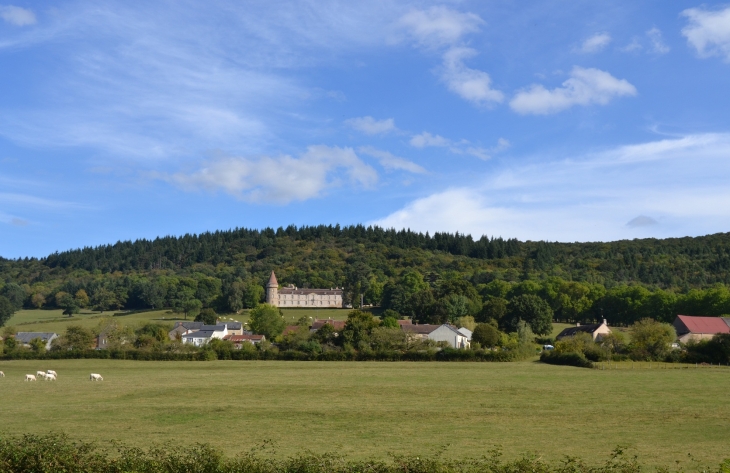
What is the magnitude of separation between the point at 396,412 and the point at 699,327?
86953 millimetres

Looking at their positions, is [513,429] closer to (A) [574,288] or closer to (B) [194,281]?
(A) [574,288]

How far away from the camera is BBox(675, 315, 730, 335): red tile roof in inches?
3866

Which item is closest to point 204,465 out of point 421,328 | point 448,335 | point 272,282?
point 448,335

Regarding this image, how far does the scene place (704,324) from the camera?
99688mm

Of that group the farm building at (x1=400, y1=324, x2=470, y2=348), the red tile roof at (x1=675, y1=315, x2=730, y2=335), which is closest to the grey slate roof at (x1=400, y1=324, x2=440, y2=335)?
the farm building at (x1=400, y1=324, x2=470, y2=348)

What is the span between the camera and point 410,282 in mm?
156000

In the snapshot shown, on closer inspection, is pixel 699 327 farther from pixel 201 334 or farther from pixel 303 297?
pixel 303 297

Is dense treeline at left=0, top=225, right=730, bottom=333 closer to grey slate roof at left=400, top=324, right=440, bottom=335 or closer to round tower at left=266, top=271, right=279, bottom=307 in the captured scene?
round tower at left=266, top=271, right=279, bottom=307

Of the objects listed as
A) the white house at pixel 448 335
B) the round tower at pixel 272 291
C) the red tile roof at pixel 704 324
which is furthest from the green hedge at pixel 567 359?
the round tower at pixel 272 291

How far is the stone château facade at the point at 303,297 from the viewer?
18338 cm

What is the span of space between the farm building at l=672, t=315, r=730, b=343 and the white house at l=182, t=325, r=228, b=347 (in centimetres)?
7596

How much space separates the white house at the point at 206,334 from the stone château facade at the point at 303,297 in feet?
218

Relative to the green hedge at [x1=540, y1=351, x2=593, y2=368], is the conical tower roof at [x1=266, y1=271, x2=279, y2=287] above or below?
above

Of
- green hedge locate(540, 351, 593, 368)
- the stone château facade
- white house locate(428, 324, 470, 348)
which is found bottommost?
green hedge locate(540, 351, 593, 368)
